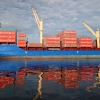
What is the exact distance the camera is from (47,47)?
2628 inches

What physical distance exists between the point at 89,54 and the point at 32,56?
27693mm

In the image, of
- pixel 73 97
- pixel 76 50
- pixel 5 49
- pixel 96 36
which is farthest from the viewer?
pixel 96 36

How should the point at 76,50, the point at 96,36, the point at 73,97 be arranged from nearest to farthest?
1. the point at 73,97
2. the point at 76,50
3. the point at 96,36

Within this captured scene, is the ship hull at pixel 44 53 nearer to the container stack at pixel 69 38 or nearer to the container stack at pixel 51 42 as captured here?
the container stack at pixel 51 42

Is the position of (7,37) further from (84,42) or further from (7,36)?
(84,42)

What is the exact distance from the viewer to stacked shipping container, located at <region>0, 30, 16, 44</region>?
204 feet

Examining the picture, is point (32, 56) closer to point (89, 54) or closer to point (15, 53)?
point (15, 53)

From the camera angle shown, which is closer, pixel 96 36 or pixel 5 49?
pixel 5 49

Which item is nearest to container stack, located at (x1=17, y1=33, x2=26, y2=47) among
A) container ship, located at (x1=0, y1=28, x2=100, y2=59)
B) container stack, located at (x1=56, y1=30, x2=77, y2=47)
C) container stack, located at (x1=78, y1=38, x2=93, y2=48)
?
container ship, located at (x1=0, y1=28, x2=100, y2=59)

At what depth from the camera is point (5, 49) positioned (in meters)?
60.8

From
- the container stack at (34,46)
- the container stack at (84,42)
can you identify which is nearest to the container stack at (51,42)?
the container stack at (34,46)

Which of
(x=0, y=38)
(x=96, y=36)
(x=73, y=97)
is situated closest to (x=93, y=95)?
(x=73, y=97)

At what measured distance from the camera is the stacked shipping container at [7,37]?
204 feet

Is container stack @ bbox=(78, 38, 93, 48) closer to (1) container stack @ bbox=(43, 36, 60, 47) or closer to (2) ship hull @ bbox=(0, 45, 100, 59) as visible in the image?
(2) ship hull @ bbox=(0, 45, 100, 59)
